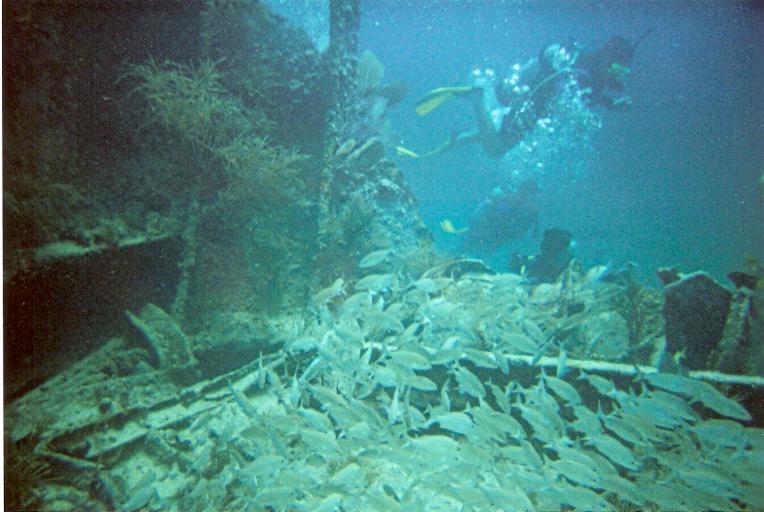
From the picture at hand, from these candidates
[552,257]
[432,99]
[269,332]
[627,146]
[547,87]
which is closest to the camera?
[269,332]

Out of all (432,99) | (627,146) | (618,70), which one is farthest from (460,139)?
(627,146)

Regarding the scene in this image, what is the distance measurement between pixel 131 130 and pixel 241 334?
3.31 metres

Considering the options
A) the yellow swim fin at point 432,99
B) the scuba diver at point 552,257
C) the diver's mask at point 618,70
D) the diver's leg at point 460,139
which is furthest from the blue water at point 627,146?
the scuba diver at point 552,257

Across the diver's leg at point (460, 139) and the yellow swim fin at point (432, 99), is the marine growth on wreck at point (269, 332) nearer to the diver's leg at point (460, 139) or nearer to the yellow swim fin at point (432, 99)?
the yellow swim fin at point (432, 99)

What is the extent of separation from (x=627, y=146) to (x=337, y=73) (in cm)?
6876

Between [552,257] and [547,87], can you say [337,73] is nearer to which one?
[552,257]

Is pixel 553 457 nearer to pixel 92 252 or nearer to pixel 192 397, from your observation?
pixel 192 397

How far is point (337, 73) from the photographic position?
6.98 m

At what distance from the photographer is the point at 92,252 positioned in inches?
155

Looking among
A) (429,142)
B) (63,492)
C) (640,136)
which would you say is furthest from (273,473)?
(640,136)

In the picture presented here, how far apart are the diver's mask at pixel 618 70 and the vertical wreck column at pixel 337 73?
8.05 meters

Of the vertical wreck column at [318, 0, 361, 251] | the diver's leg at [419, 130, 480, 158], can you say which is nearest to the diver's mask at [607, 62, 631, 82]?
the diver's leg at [419, 130, 480, 158]

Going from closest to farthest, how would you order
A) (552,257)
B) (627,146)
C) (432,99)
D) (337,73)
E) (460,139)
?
(337,73) < (432,99) < (552,257) < (460,139) < (627,146)

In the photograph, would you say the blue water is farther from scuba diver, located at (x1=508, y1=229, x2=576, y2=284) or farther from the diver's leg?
scuba diver, located at (x1=508, y1=229, x2=576, y2=284)
